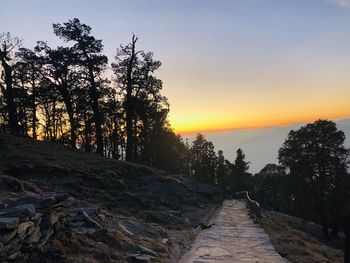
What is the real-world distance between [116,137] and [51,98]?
1919 cm

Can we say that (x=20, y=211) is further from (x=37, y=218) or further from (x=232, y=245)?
(x=232, y=245)

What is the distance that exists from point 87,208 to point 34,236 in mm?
6603

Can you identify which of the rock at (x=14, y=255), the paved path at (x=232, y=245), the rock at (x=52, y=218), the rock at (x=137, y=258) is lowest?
the paved path at (x=232, y=245)

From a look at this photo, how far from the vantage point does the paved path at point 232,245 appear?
1497 cm

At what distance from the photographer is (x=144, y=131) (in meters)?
63.8

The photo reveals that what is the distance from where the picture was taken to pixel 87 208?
17219 millimetres

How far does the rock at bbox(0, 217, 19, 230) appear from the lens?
31.0 feet

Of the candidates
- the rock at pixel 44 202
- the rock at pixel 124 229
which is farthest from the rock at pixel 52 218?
the rock at pixel 124 229

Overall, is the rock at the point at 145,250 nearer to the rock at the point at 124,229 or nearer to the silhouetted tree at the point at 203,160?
the rock at the point at 124,229

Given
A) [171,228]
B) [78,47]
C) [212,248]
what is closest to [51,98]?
[78,47]

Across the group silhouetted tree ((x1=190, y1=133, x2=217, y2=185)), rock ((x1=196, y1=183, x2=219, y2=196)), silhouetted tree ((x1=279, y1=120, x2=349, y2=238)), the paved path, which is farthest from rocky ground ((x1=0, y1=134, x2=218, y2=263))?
silhouetted tree ((x1=190, y1=133, x2=217, y2=185))

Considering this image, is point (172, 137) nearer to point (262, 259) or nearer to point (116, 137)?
point (116, 137)

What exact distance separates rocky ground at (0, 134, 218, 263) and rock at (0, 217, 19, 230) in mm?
22

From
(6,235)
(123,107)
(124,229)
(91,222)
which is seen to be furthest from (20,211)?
(123,107)
